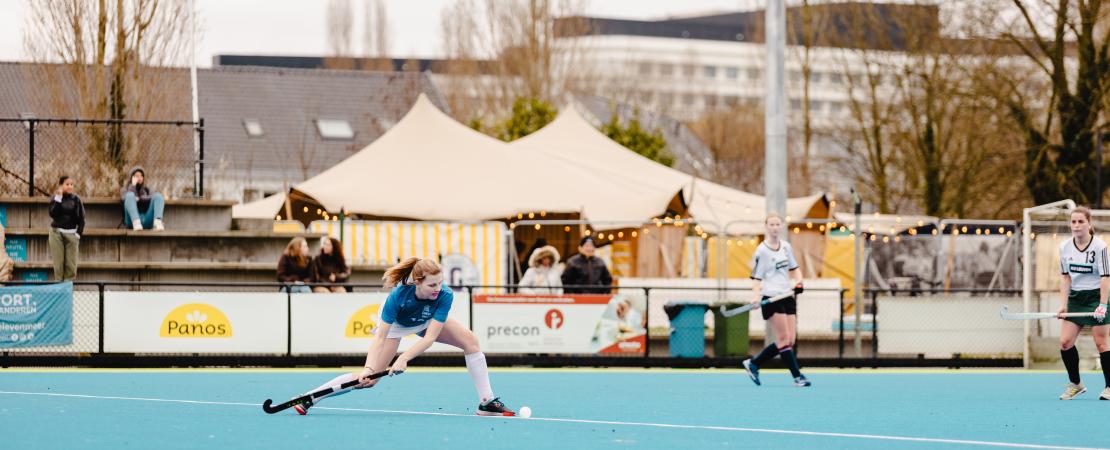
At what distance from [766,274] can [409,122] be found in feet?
56.4

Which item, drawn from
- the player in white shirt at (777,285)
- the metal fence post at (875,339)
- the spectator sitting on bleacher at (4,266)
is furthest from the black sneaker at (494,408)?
the metal fence post at (875,339)

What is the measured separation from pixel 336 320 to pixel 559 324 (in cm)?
305

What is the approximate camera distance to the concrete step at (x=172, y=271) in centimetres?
2653

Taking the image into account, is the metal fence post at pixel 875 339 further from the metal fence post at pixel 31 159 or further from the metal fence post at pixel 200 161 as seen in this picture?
the metal fence post at pixel 31 159

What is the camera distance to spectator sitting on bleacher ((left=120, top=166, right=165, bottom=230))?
2770 cm

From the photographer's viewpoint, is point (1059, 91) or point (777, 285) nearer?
point (777, 285)

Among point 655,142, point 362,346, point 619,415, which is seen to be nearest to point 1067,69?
point 655,142

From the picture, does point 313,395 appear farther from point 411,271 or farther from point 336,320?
point 336,320

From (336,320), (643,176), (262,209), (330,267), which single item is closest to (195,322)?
(336,320)

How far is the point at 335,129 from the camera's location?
213 ft

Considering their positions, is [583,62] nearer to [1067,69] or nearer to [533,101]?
[533,101]

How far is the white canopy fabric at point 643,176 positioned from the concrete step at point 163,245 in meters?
9.14

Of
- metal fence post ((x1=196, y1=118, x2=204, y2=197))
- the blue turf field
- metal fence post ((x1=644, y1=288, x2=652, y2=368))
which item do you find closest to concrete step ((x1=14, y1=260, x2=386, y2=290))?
metal fence post ((x1=196, y1=118, x2=204, y2=197))

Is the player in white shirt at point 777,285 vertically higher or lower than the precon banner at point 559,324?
higher
